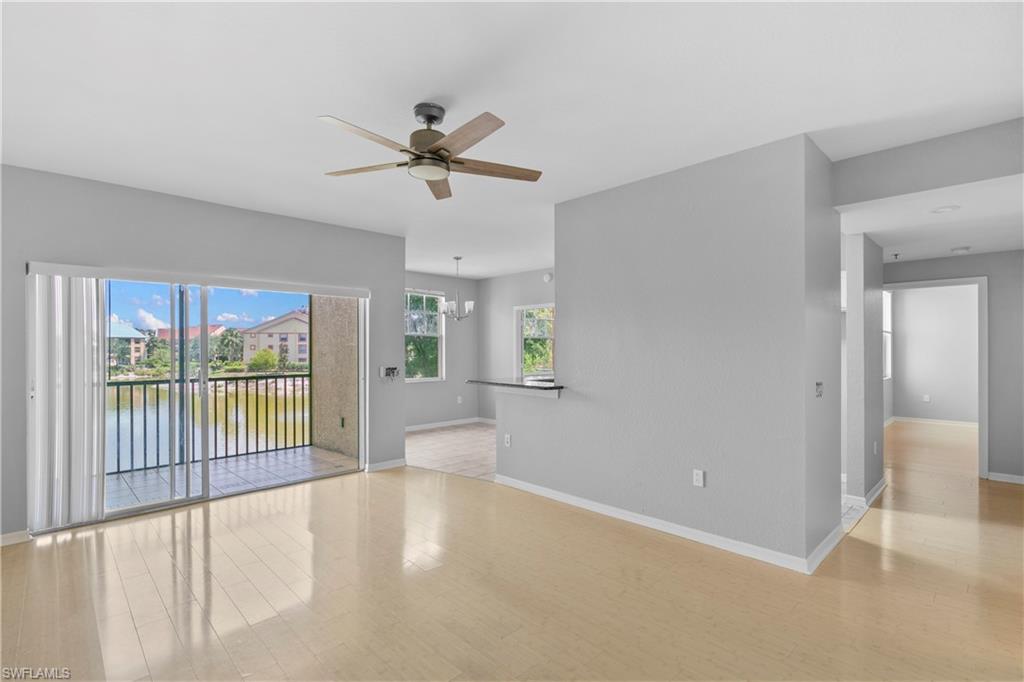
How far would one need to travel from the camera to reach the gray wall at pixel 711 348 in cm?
303

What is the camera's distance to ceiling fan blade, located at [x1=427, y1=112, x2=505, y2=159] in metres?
2.05

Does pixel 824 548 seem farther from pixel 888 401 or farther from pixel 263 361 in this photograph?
pixel 888 401

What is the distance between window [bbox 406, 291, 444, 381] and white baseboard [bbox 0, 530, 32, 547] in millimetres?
5019

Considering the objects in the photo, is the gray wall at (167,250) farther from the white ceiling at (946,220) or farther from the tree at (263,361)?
the white ceiling at (946,220)

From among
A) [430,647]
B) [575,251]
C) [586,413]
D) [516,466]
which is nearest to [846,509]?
[586,413]

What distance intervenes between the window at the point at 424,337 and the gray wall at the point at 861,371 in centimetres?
602

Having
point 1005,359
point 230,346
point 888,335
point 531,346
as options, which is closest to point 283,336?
point 230,346

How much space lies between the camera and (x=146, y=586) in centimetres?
276

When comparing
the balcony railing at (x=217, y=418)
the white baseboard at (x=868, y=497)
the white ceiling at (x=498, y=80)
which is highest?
the white ceiling at (x=498, y=80)

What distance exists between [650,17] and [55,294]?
4.36 meters

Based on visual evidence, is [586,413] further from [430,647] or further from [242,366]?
[242,366]

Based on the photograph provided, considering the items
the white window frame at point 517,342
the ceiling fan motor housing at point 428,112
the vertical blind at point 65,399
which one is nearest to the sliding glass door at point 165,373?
the vertical blind at point 65,399

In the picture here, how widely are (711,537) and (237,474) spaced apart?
4.75 metres

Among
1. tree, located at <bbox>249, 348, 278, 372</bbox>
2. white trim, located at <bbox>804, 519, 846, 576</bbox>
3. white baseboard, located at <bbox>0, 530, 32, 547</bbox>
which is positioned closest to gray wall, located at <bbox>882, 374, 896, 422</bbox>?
white trim, located at <bbox>804, 519, 846, 576</bbox>
